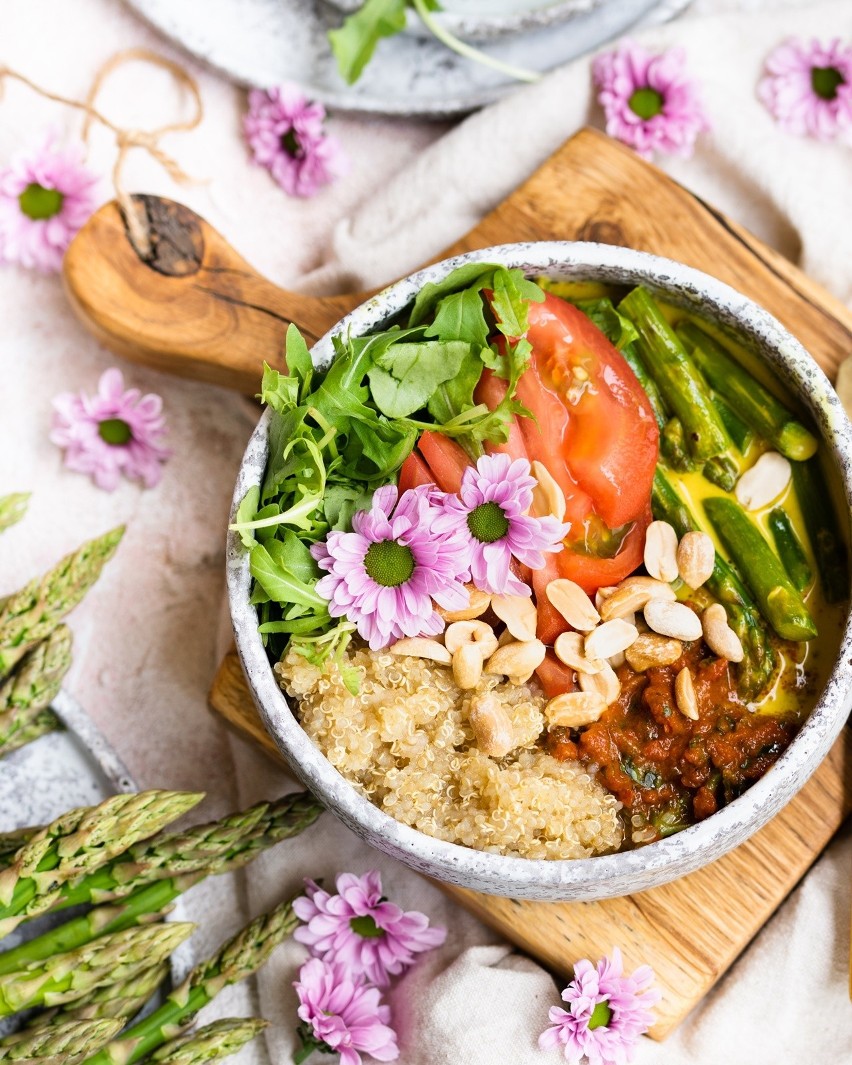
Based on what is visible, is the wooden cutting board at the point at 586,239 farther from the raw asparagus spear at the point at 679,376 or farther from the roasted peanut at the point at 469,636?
the roasted peanut at the point at 469,636

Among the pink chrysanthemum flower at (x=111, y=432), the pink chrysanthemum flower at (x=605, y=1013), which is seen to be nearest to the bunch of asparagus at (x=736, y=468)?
the pink chrysanthemum flower at (x=605, y=1013)

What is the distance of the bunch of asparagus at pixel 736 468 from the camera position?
2.00 meters

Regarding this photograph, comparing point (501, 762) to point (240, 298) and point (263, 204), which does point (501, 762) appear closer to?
point (240, 298)

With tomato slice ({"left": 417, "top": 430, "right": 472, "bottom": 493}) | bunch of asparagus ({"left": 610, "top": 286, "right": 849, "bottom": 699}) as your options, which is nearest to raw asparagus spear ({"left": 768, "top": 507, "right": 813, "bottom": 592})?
bunch of asparagus ({"left": 610, "top": 286, "right": 849, "bottom": 699})

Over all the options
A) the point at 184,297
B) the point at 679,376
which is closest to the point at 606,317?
the point at 679,376

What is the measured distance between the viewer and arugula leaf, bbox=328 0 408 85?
255cm

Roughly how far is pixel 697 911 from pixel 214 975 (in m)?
0.93

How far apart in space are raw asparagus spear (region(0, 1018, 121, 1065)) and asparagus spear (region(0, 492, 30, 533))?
3.24ft

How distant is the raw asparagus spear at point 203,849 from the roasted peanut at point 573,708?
0.62 metres

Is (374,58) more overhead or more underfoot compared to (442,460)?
more overhead

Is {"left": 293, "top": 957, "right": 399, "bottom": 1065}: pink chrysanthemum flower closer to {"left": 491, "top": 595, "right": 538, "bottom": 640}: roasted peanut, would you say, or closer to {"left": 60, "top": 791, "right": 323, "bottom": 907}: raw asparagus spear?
{"left": 60, "top": 791, "right": 323, "bottom": 907}: raw asparagus spear

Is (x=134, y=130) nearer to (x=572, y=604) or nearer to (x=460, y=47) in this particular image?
(x=460, y=47)

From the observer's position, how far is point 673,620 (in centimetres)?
196

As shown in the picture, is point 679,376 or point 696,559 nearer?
point 696,559
